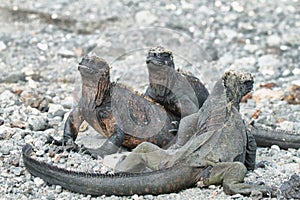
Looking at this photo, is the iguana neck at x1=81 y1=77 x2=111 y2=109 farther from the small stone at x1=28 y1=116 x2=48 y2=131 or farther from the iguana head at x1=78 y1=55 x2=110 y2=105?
the small stone at x1=28 y1=116 x2=48 y2=131

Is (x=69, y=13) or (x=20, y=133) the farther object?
(x=69, y=13)

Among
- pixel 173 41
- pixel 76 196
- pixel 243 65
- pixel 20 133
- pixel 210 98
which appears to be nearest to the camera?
pixel 76 196

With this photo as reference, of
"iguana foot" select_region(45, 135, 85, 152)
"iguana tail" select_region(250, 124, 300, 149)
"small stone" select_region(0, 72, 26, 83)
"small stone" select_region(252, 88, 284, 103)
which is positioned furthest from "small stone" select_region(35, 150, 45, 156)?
"small stone" select_region(252, 88, 284, 103)

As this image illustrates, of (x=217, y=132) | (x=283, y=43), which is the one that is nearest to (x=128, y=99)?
(x=217, y=132)

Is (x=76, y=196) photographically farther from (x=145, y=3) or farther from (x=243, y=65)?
(x=145, y=3)

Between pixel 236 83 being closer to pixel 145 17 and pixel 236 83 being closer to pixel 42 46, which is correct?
pixel 42 46

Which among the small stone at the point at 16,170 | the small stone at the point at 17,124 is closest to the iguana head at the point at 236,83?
the small stone at the point at 16,170
